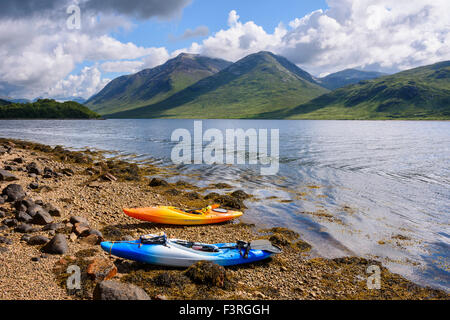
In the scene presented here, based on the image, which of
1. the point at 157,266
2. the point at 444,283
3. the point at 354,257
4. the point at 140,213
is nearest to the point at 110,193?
the point at 140,213

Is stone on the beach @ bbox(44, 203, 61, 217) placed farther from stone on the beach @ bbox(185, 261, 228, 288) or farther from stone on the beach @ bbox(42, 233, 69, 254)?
stone on the beach @ bbox(185, 261, 228, 288)

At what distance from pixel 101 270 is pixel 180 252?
10.0 ft

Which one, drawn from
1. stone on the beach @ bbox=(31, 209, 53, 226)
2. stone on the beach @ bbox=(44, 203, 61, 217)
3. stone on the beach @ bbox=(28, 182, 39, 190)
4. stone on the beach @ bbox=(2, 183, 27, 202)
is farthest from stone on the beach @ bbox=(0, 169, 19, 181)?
stone on the beach @ bbox=(31, 209, 53, 226)

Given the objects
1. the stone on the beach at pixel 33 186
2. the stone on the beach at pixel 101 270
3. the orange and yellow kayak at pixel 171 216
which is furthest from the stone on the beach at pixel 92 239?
the stone on the beach at pixel 33 186

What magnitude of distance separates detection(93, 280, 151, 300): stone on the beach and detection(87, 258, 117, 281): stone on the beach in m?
1.58

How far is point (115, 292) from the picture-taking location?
7957 millimetres

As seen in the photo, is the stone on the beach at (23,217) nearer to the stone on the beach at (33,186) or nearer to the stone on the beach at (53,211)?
the stone on the beach at (53,211)

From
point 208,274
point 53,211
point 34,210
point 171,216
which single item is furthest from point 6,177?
point 208,274

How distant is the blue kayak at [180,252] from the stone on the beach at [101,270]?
1029 millimetres

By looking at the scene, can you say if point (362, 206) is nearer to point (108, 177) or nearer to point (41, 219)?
point (41, 219)

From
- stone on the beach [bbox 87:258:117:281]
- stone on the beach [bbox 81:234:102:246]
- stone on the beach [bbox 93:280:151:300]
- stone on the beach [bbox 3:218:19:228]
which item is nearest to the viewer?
stone on the beach [bbox 93:280:151:300]

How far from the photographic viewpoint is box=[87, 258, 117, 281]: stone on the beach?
962 cm
